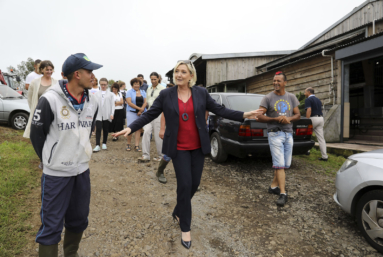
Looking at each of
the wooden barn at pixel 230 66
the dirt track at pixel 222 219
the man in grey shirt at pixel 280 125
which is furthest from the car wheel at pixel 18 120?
the wooden barn at pixel 230 66

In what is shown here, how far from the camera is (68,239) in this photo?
2193mm

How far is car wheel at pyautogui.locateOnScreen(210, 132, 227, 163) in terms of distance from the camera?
5773 millimetres

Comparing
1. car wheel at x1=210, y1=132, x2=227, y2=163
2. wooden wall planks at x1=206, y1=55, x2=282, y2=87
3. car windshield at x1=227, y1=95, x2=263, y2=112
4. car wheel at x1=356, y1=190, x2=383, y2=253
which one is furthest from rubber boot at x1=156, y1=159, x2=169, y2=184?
wooden wall planks at x1=206, y1=55, x2=282, y2=87

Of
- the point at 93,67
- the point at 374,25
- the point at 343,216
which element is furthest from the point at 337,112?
the point at 93,67

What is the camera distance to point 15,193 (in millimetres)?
3771

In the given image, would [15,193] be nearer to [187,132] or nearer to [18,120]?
[187,132]

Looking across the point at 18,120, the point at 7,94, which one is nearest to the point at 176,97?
the point at 18,120

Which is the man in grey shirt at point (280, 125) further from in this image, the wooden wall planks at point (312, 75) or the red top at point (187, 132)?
the wooden wall planks at point (312, 75)

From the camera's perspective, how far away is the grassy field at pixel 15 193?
104 inches

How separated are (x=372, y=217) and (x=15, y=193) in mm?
4899

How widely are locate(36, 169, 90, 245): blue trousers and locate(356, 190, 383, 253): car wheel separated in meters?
2.97

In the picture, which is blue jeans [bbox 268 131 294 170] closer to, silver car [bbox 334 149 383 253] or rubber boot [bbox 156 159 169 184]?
silver car [bbox 334 149 383 253]

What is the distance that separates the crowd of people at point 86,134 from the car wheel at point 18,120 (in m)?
6.27

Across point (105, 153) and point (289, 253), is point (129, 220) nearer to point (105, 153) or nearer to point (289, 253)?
point (289, 253)
